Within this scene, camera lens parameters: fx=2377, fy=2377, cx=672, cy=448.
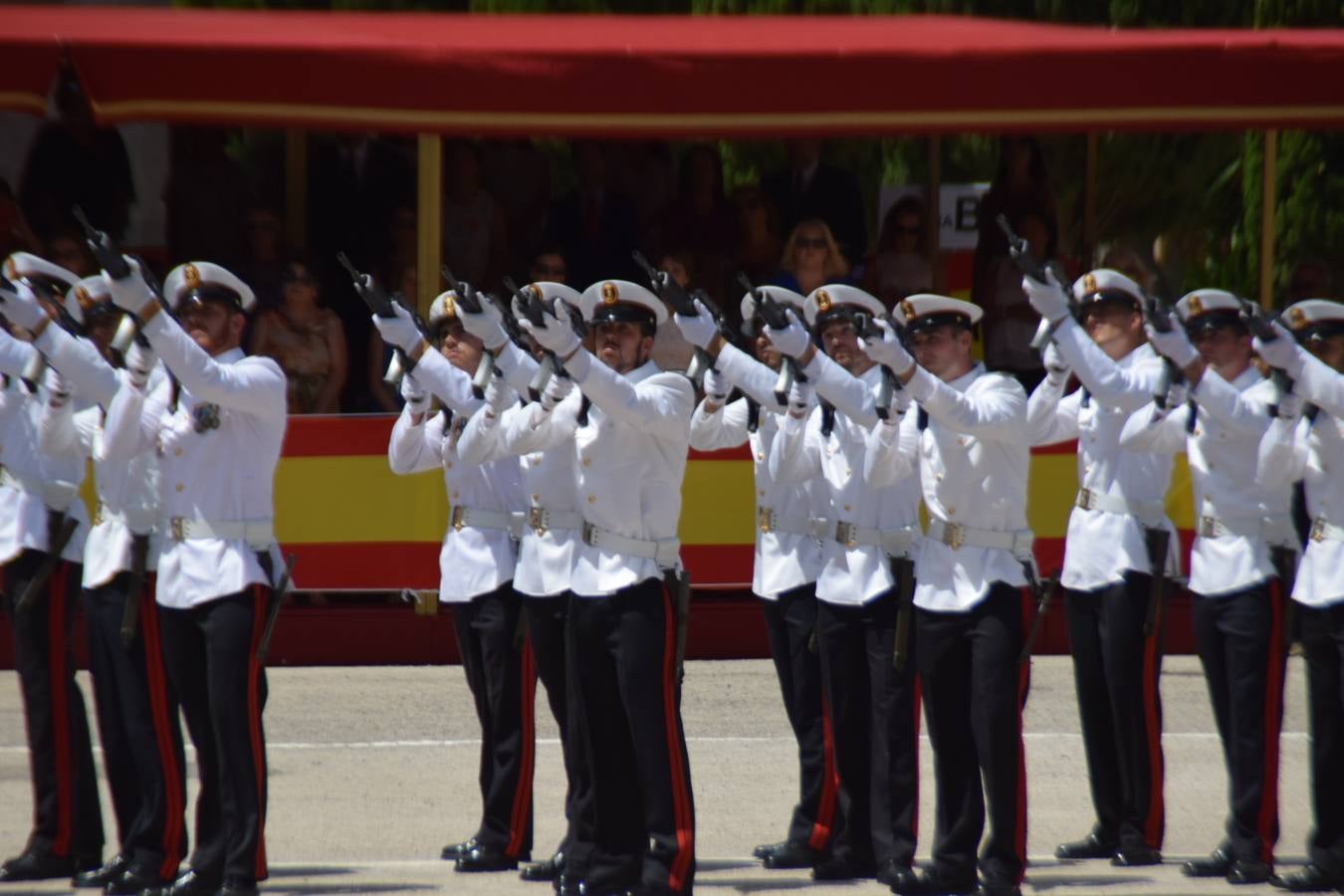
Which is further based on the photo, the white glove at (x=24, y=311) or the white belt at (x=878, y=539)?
the white belt at (x=878, y=539)

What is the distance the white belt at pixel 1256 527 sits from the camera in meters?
7.79

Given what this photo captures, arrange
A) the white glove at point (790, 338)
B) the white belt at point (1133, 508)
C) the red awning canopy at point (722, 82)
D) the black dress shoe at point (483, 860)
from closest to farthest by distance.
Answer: the white glove at point (790, 338)
the black dress shoe at point (483, 860)
the white belt at point (1133, 508)
the red awning canopy at point (722, 82)

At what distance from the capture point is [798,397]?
7375 mm

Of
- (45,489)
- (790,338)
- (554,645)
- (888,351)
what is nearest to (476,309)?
(790,338)

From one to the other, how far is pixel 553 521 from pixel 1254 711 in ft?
7.77

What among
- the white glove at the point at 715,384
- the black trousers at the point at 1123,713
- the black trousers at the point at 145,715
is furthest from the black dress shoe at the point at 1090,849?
the black trousers at the point at 145,715

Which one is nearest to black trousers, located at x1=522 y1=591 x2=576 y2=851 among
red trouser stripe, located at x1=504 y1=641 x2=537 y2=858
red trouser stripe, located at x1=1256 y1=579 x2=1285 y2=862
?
red trouser stripe, located at x1=504 y1=641 x2=537 y2=858

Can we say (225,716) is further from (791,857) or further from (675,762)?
(791,857)

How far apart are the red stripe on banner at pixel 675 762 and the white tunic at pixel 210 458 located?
1221 millimetres

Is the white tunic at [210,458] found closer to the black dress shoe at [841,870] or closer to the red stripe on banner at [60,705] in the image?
the red stripe on banner at [60,705]

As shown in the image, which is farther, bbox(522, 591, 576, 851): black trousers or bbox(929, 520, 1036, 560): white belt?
bbox(522, 591, 576, 851): black trousers

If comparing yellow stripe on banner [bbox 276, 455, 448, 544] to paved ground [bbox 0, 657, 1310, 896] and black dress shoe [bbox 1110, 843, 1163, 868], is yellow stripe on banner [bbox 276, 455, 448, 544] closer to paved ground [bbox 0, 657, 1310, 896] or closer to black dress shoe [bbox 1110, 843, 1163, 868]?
paved ground [bbox 0, 657, 1310, 896]

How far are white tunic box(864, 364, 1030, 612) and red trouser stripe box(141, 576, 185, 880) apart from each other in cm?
229

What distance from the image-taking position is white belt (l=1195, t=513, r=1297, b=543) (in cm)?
779
